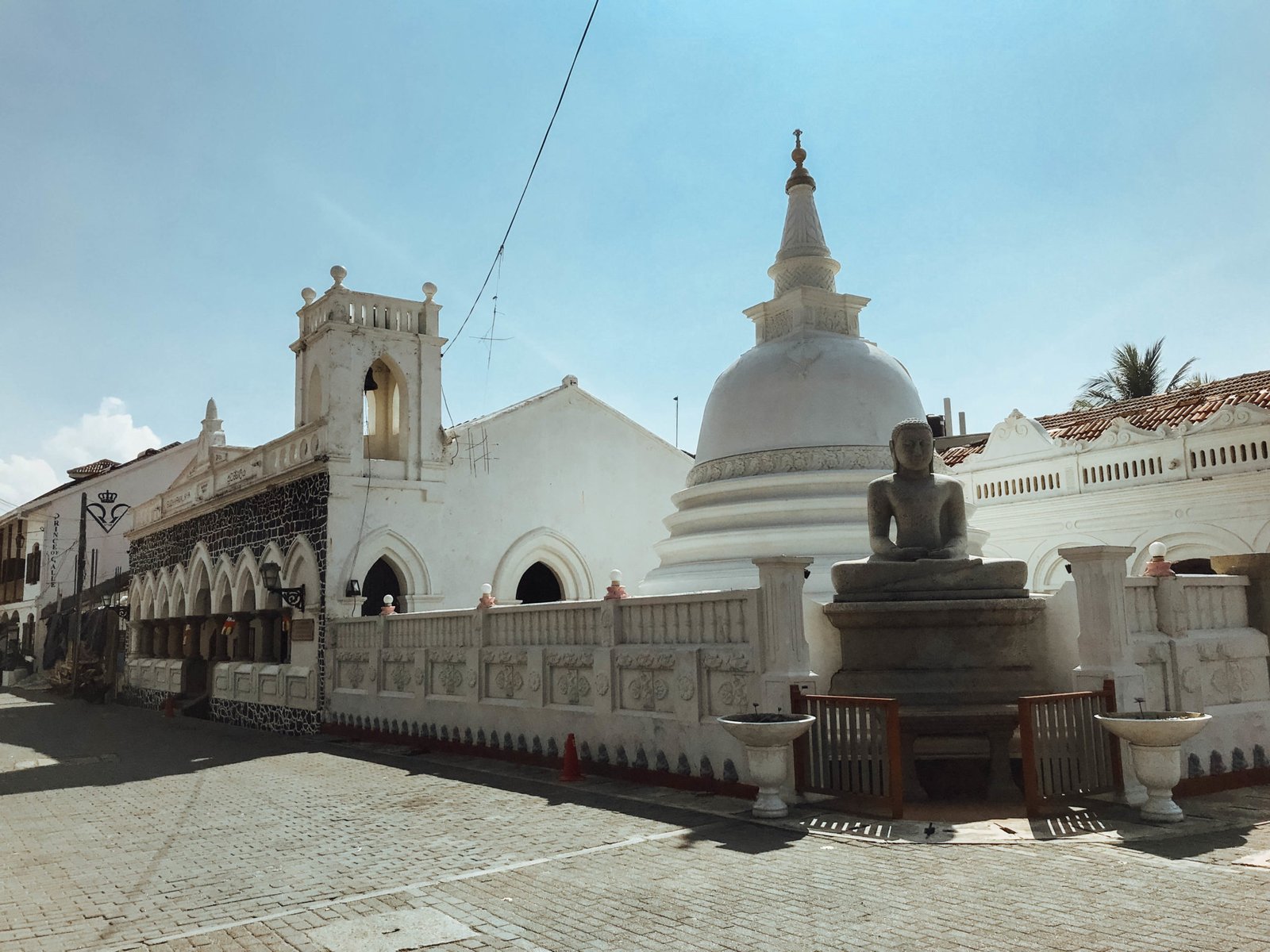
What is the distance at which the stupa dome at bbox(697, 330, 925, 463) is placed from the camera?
567 inches

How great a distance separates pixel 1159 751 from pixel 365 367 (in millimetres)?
13940

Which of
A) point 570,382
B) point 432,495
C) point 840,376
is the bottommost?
point 432,495

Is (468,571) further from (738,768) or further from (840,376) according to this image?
(738,768)

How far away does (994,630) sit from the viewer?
356 inches

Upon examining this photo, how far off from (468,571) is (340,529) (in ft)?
8.58

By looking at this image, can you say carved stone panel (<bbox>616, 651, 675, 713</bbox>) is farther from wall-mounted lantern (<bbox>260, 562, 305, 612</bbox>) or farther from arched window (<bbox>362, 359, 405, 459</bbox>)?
arched window (<bbox>362, 359, 405, 459</bbox>)

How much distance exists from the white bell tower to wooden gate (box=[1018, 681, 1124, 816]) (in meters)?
12.4

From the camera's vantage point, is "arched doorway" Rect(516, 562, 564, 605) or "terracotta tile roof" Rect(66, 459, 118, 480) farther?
"terracotta tile roof" Rect(66, 459, 118, 480)

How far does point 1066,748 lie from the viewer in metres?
7.73

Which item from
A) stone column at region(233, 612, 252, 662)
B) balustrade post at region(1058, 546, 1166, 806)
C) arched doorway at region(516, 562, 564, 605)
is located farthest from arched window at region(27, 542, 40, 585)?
balustrade post at region(1058, 546, 1166, 806)

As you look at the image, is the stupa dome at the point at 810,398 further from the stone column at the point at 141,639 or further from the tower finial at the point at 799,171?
the stone column at the point at 141,639

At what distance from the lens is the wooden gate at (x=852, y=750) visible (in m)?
7.62

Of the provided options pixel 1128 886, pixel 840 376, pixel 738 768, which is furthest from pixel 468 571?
pixel 1128 886

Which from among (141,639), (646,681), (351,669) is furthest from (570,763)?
(141,639)
